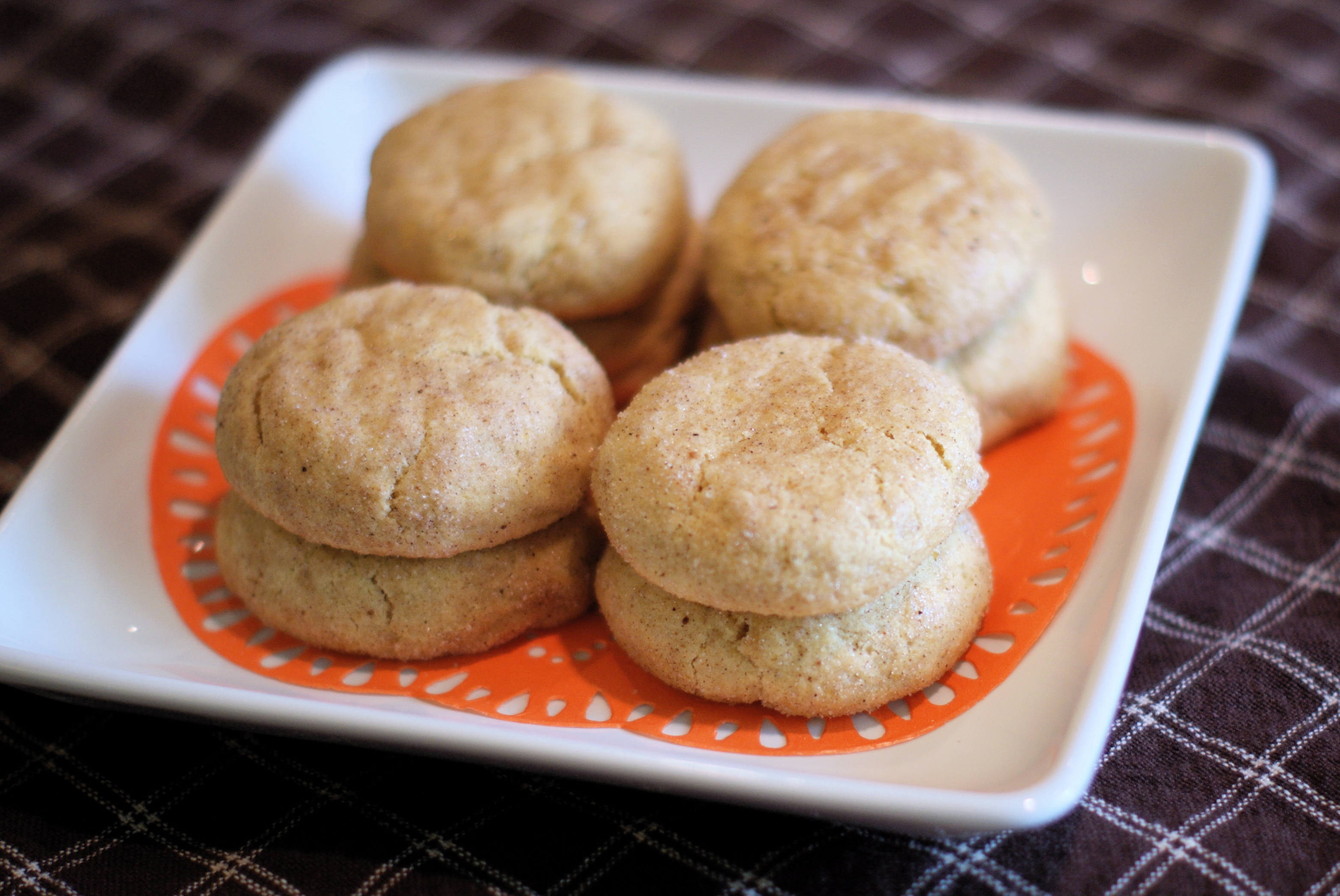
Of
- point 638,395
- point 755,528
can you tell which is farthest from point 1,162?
point 755,528

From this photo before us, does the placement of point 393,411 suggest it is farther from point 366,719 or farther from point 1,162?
point 1,162

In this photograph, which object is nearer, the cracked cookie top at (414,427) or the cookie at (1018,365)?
the cracked cookie top at (414,427)

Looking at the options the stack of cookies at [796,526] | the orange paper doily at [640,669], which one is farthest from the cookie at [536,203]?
the orange paper doily at [640,669]

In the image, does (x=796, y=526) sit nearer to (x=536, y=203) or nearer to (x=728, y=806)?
(x=728, y=806)

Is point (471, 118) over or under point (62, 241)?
over

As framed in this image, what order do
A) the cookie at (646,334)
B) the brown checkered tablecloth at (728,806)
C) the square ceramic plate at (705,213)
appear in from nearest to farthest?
the square ceramic plate at (705,213) → the brown checkered tablecloth at (728,806) → the cookie at (646,334)

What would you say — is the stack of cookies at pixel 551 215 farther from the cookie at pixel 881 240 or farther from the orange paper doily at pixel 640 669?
the orange paper doily at pixel 640 669

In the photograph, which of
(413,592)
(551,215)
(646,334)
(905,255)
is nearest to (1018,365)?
(905,255)
